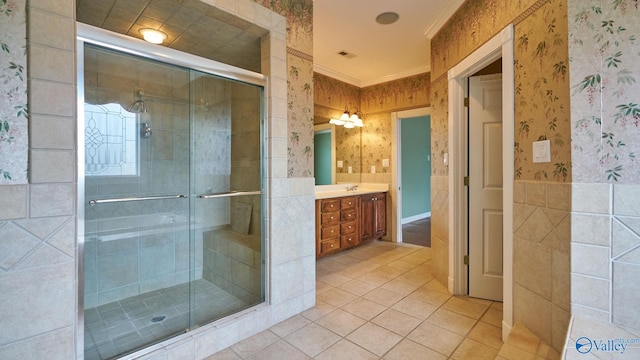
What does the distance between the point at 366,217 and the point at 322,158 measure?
1.21 m

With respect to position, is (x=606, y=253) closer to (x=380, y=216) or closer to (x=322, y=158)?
(x=380, y=216)

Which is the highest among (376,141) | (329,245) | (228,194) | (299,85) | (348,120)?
(348,120)

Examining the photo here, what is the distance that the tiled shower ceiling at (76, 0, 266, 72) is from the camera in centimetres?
188

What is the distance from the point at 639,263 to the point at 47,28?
2859 millimetres

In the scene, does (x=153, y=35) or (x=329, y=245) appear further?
(x=329, y=245)

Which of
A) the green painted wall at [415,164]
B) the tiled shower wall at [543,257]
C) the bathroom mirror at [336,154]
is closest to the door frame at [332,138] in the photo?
the bathroom mirror at [336,154]

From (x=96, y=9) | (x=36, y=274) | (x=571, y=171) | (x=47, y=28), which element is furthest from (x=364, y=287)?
(x=96, y=9)

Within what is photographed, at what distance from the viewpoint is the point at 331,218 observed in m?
3.79

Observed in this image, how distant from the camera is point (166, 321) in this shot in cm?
209

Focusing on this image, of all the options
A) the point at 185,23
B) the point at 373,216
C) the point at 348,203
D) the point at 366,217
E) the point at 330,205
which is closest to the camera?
the point at 185,23

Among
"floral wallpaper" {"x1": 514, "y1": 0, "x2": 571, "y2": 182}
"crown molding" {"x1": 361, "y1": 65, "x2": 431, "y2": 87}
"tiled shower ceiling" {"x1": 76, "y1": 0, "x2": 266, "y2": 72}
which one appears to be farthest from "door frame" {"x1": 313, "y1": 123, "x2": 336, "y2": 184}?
"floral wallpaper" {"x1": 514, "y1": 0, "x2": 571, "y2": 182}

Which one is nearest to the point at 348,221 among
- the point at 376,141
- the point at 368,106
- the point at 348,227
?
→ the point at 348,227

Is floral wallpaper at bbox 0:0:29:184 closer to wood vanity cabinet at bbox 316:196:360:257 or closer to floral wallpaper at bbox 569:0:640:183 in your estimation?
floral wallpaper at bbox 569:0:640:183

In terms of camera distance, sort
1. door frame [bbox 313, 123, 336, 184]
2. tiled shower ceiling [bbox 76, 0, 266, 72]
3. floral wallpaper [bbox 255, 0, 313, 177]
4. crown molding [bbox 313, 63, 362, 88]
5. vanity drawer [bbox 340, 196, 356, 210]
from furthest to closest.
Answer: door frame [bbox 313, 123, 336, 184] → crown molding [bbox 313, 63, 362, 88] → vanity drawer [bbox 340, 196, 356, 210] → floral wallpaper [bbox 255, 0, 313, 177] → tiled shower ceiling [bbox 76, 0, 266, 72]
